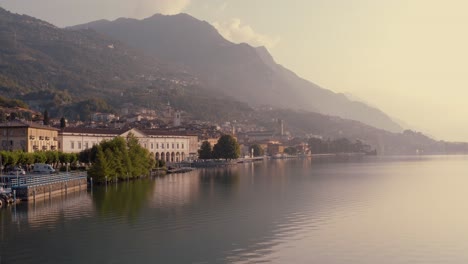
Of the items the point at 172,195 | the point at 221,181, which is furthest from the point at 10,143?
the point at 172,195

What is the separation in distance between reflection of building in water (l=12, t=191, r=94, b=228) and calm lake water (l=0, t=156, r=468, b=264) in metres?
0.07

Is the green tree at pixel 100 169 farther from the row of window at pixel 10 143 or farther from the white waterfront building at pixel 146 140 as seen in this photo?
the row of window at pixel 10 143

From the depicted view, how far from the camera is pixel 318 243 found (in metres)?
29.4

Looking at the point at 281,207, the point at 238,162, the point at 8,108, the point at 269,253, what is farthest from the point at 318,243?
the point at 238,162

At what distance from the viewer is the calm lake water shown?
26828mm

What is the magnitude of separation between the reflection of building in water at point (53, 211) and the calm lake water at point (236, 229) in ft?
0.23

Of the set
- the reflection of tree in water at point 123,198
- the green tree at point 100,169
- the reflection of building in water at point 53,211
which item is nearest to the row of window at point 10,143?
the green tree at point 100,169

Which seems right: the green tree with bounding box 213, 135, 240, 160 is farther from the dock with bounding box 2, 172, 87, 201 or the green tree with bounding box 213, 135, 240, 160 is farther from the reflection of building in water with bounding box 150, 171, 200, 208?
the dock with bounding box 2, 172, 87, 201

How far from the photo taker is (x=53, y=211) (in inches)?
1603

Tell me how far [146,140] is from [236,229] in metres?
81.8

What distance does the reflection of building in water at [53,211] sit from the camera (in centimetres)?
3644

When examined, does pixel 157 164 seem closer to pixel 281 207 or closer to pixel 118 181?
pixel 118 181

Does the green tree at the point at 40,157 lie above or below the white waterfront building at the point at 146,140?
below

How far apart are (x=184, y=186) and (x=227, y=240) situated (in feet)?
117
